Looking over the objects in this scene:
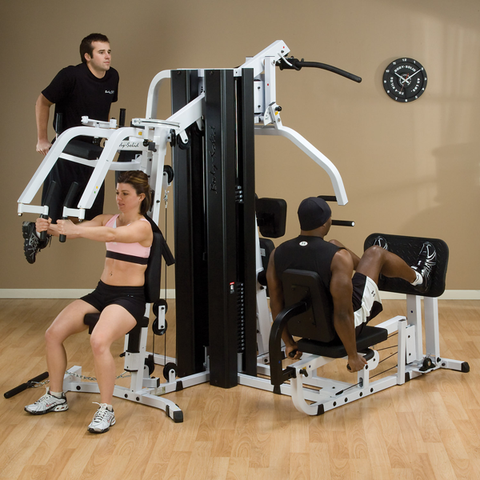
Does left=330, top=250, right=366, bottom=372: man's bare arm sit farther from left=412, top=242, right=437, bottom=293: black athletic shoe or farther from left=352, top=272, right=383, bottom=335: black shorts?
left=412, top=242, right=437, bottom=293: black athletic shoe

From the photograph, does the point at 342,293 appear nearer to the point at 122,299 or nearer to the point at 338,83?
the point at 122,299

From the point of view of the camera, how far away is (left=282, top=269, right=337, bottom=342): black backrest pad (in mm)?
3145

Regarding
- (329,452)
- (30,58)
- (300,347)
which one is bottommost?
(329,452)

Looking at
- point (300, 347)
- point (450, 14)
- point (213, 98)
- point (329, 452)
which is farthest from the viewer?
point (450, 14)

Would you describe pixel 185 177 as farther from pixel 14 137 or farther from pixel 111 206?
pixel 14 137

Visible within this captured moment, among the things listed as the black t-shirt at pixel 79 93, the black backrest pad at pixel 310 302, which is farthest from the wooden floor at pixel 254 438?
the black t-shirt at pixel 79 93

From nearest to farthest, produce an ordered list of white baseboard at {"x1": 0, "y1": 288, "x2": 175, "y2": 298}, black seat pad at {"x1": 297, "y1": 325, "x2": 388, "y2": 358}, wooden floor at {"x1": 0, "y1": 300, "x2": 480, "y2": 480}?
wooden floor at {"x1": 0, "y1": 300, "x2": 480, "y2": 480}
black seat pad at {"x1": 297, "y1": 325, "x2": 388, "y2": 358}
white baseboard at {"x1": 0, "y1": 288, "x2": 175, "y2": 298}

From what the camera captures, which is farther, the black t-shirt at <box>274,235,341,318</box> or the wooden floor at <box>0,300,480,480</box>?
the black t-shirt at <box>274,235,341,318</box>

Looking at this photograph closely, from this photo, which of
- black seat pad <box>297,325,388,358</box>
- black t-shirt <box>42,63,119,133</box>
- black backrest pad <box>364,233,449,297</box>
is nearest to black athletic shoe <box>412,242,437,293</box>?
black backrest pad <box>364,233,449,297</box>

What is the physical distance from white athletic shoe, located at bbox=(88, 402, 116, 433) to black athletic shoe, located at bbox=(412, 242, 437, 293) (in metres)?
1.76

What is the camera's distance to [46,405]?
343 cm

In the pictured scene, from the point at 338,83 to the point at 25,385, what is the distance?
3383mm

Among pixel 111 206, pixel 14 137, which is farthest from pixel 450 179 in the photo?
pixel 14 137

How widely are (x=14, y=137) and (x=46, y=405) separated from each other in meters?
3.05
